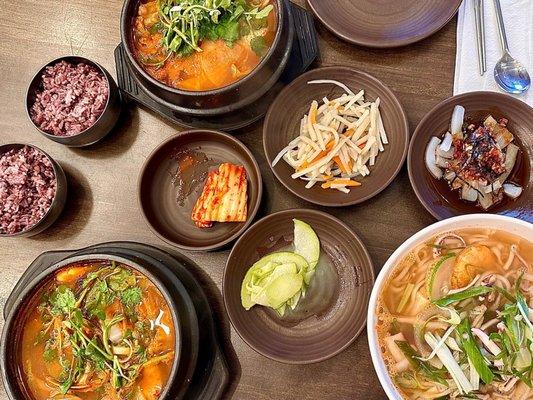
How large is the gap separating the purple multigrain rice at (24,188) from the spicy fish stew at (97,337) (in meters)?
0.37

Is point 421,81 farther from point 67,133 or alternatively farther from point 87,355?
point 87,355

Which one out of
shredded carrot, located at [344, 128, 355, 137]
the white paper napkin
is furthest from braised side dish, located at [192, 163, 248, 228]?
the white paper napkin

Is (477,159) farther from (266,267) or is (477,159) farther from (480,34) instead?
(266,267)

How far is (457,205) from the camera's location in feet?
6.88

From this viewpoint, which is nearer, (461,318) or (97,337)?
(461,318)

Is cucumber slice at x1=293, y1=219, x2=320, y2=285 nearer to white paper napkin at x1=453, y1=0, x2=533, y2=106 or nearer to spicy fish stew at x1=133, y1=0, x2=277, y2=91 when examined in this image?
spicy fish stew at x1=133, y1=0, x2=277, y2=91

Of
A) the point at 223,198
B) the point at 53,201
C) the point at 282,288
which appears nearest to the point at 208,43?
the point at 223,198

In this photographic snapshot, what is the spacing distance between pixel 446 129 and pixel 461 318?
0.78 metres

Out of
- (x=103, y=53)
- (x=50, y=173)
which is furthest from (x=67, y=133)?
(x=103, y=53)

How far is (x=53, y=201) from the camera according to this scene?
2174 millimetres

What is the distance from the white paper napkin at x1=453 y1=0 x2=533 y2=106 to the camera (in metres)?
2.22

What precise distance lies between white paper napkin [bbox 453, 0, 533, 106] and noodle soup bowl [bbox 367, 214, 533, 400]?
682 mm

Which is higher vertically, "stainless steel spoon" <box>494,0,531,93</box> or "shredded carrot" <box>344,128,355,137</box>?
"stainless steel spoon" <box>494,0,531,93</box>

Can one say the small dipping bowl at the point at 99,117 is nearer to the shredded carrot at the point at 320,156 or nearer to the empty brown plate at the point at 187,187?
the empty brown plate at the point at 187,187
